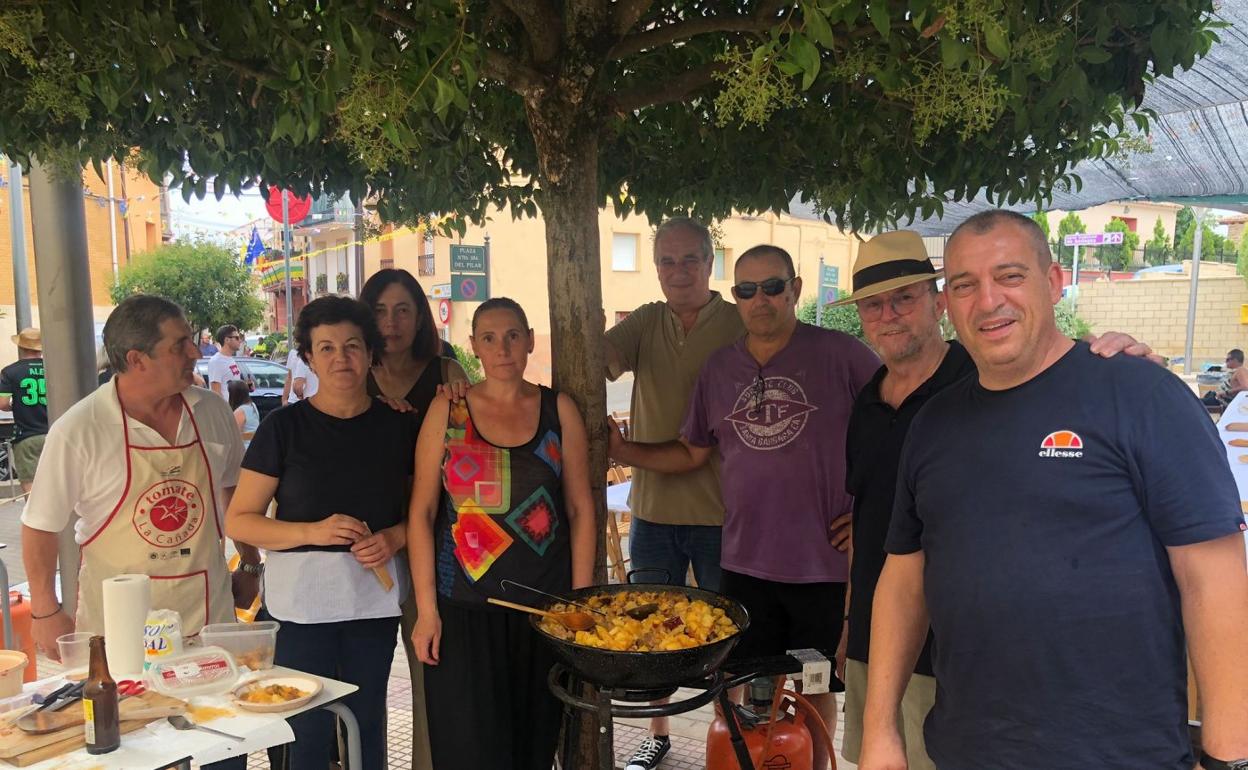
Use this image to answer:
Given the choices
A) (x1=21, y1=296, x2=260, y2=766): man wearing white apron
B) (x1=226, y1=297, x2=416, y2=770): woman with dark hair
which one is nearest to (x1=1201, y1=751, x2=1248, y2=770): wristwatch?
(x1=226, y1=297, x2=416, y2=770): woman with dark hair

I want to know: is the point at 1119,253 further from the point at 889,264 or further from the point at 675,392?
the point at 889,264

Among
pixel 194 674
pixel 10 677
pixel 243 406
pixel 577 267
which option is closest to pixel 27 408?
pixel 243 406

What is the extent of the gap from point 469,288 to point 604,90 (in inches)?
450

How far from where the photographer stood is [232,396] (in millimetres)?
8938

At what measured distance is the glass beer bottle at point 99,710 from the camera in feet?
6.94

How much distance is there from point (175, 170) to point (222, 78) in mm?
814

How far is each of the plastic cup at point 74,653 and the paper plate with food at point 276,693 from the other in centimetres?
48

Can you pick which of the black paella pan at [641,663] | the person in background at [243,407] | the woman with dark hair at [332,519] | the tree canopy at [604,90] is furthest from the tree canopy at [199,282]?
the black paella pan at [641,663]

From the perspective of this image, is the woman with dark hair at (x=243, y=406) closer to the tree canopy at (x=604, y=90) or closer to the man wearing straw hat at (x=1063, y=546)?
the tree canopy at (x=604, y=90)

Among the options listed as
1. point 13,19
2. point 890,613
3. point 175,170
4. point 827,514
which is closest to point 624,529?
point 827,514

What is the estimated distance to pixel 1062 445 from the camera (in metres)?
1.82

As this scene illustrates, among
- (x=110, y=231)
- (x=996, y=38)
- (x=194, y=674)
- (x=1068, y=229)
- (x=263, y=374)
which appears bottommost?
(x=263, y=374)

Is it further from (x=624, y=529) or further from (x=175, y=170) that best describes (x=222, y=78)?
(x=624, y=529)

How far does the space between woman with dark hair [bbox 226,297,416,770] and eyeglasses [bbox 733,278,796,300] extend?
4.66 feet
